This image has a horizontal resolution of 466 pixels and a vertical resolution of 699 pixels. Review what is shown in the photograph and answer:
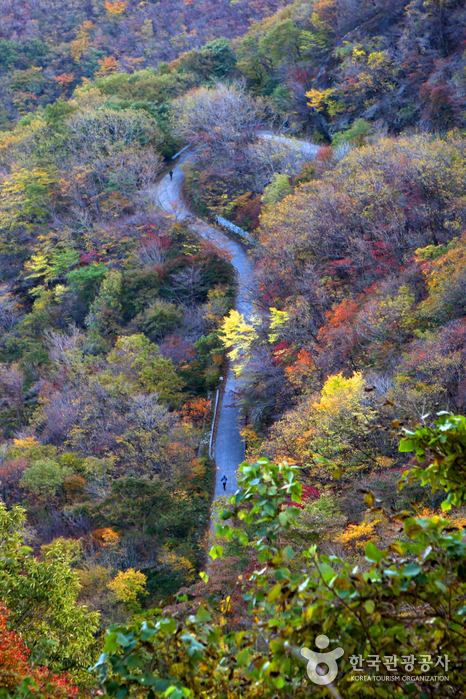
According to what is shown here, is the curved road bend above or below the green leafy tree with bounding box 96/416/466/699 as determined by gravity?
below

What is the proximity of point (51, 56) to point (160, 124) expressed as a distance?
35.2m

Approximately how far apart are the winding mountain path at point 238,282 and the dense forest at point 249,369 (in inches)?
19.5

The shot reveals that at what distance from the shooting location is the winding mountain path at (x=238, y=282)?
87.5 ft

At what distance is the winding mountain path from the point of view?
26.7 metres

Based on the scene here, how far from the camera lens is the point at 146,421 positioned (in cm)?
2438

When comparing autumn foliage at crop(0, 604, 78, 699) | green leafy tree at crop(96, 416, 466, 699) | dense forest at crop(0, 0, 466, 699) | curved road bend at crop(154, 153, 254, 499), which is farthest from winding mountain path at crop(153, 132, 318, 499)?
green leafy tree at crop(96, 416, 466, 699)

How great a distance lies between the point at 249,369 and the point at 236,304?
9.84 m

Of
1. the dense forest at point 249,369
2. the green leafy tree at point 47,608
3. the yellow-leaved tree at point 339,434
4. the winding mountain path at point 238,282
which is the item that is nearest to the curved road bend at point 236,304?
the winding mountain path at point 238,282

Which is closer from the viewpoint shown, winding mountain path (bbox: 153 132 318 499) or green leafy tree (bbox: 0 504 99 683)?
green leafy tree (bbox: 0 504 99 683)

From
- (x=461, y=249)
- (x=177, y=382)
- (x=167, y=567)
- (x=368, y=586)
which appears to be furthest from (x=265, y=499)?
(x=177, y=382)

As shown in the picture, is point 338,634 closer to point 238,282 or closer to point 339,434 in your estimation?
point 339,434

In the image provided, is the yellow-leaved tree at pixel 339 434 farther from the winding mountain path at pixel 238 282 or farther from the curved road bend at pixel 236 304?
the curved road bend at pixel 236 304

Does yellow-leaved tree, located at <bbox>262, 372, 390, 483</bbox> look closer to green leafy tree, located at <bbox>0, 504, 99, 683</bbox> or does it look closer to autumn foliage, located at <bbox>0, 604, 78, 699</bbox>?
green leafy tree, located at <bbox>0, 504, 99, 683</bbox>

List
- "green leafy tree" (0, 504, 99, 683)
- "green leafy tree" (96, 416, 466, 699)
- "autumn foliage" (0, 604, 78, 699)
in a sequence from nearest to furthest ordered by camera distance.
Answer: "green leafy tree" (96, 416, 466, 699), "autumn foliage" (0, 604, 78, 699), "green leafy tree" (0, 504, 99, 683)
